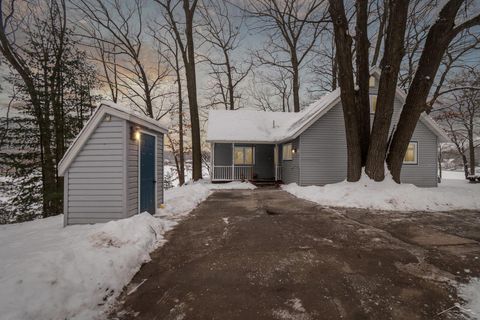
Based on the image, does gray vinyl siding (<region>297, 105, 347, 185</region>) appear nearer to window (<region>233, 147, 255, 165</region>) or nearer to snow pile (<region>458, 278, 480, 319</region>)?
window (<region>233, 147, 255, 165</region>)

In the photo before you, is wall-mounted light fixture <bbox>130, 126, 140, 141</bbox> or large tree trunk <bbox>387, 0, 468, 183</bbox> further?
large tree trunk <bbox>387, 0, 468, 183</bbox>

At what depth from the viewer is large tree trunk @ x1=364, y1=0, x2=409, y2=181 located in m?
7.89

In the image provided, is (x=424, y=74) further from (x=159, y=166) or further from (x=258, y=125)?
(x=258, y=125)

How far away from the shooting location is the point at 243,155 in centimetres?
1678

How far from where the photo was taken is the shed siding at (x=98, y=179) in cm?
535

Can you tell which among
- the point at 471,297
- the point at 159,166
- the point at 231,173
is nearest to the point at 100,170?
the point at 159,166

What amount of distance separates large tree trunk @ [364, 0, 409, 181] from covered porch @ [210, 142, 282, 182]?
307 inches

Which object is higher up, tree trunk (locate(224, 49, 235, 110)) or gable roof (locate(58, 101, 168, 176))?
tree trunk (locate(224, 49, 235, 110))

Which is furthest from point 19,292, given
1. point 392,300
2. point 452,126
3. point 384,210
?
point 452,126

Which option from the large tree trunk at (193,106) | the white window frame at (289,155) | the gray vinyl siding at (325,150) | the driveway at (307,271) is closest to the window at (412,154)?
the gray vinyl siding at (325,150)

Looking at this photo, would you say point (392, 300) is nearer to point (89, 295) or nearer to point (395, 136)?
point (89, 295)

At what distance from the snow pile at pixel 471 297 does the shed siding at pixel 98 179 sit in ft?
19.5

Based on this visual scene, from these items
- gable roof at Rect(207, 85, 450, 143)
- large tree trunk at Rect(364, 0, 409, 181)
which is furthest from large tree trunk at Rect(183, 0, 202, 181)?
large tree trunk at Rect(364, 0, 409, 181)

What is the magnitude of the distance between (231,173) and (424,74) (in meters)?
11.6
